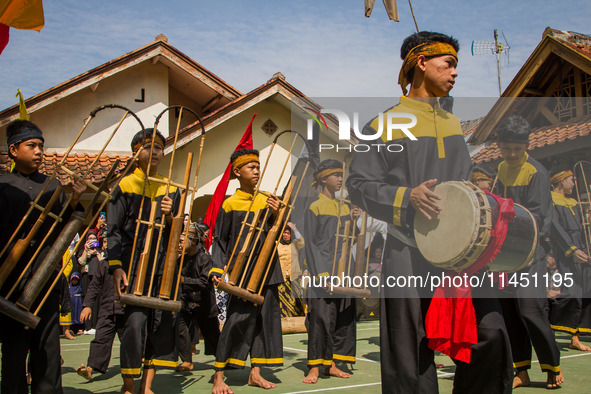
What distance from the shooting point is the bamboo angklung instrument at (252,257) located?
548 cm

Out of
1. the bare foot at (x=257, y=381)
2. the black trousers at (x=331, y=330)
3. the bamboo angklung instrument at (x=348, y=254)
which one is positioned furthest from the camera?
the bamboo angklung instrument at (x=348, y=254)

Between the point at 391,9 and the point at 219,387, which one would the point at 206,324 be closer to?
the point at 219,387

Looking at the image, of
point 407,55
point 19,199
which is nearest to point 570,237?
point 407,55

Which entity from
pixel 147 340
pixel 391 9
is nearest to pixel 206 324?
pixel 147 340

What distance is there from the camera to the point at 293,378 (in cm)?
620

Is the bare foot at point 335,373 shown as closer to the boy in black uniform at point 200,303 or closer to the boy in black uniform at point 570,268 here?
the boy in black uniform at point 200,303

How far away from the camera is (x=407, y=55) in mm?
3535

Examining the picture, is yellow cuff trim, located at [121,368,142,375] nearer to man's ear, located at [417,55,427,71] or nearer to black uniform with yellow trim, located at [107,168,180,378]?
black uniform with yellow trim, located at [107,168,180,378]

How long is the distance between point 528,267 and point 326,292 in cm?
199

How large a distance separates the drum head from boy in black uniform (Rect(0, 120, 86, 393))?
7.38ft

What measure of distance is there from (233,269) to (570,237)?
420 centimetres

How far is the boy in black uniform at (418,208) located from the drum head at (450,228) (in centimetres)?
5

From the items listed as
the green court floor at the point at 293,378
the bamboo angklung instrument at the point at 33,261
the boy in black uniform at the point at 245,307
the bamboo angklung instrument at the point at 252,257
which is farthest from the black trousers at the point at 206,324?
the bamboo angklung instrument at the point at 33,261

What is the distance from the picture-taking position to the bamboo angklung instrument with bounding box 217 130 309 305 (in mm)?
5480
